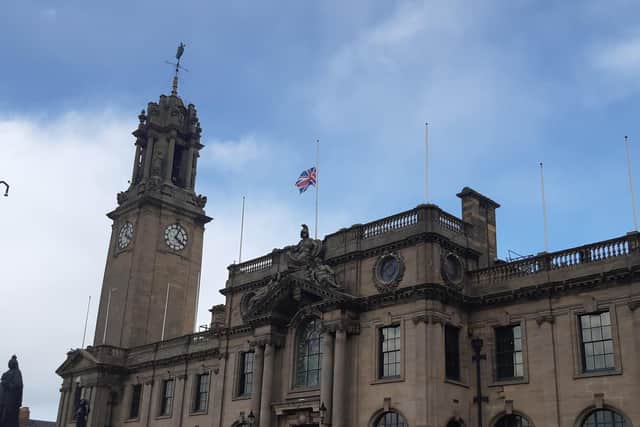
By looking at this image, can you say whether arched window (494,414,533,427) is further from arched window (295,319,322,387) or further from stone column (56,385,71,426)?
stone column (56,385,71,426)

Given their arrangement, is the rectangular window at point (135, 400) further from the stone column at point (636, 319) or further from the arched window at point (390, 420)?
the stone column at point (636, 319)

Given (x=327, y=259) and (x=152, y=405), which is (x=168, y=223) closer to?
(x=152, y=405)

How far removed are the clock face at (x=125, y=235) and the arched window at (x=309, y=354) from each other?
23756 millimetres

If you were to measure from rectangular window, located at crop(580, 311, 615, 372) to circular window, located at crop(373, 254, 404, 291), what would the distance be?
26.0ft

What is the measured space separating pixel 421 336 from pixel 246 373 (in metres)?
12.3

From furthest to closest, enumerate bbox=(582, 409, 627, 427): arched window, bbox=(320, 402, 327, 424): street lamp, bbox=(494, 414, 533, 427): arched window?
1. bbox=(320, 402, 327, 424): street lamp
2. bbox=(494, 414, 533, 427): arched window
3. bbox=(582, 409, 627, 427): arched window

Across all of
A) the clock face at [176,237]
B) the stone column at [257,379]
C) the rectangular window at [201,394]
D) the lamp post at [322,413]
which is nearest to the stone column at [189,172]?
the clock face at [176,237]

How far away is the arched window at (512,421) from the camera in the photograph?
31566mm

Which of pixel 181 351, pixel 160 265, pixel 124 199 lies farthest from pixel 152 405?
pixel 124 199

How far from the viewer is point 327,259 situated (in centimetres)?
3803

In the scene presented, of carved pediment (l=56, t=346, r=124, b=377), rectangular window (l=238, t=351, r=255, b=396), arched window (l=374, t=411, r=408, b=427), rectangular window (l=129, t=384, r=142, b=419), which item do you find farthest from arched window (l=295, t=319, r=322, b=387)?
carved pediment (l=56, t=346, r=124, b=377)

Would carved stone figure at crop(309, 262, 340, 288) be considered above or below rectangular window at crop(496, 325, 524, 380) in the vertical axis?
above

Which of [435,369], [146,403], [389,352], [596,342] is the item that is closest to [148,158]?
[146,403]

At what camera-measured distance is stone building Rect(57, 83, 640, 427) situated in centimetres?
3038
